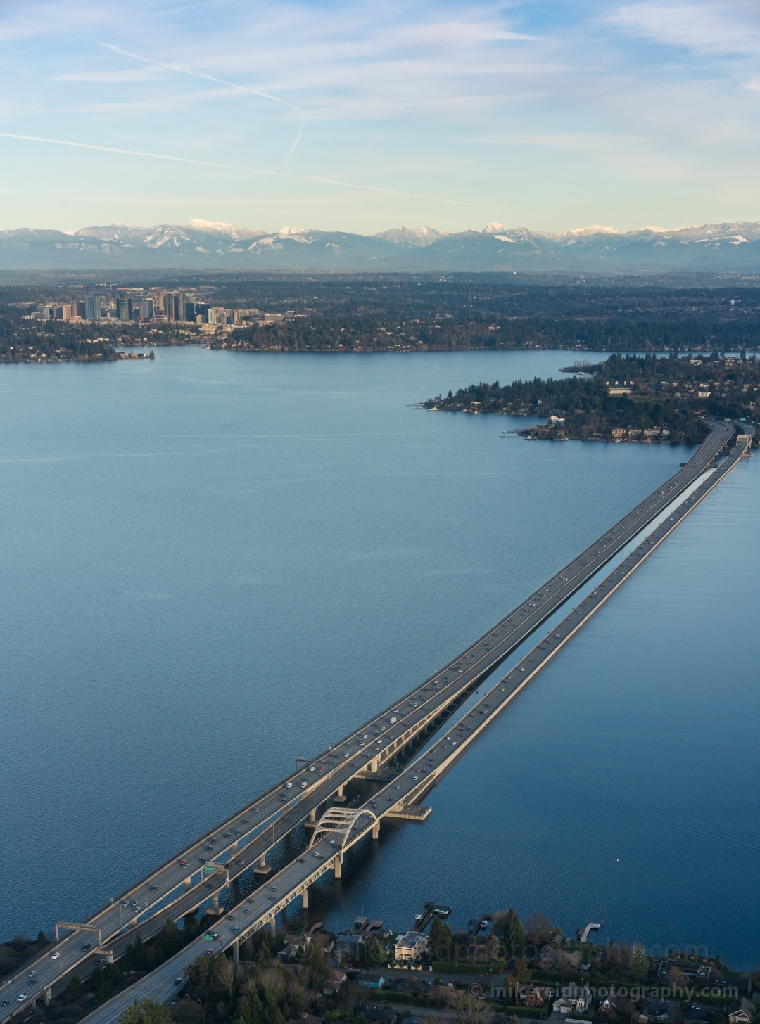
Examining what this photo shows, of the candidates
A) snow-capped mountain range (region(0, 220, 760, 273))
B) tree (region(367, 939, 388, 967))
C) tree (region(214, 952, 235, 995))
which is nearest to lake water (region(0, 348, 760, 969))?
tree (region(367, 939, 388, 967))

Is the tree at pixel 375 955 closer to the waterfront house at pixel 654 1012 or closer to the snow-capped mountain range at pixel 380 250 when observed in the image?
the waterfront house at pixel 654 1012

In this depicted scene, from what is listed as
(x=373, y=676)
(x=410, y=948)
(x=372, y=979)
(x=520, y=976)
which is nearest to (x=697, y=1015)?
(x=520, y=976)

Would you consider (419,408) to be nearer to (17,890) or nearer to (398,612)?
(398,612)

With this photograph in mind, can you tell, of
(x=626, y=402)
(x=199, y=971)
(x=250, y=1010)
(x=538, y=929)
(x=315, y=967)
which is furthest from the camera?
(x=626, y=402)

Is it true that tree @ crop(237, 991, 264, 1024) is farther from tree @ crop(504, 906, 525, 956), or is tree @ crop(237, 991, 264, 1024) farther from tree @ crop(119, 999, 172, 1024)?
tree @ crop(504, 906, 525, 956)

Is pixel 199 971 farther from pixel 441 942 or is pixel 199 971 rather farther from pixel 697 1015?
pixel 697 1015
